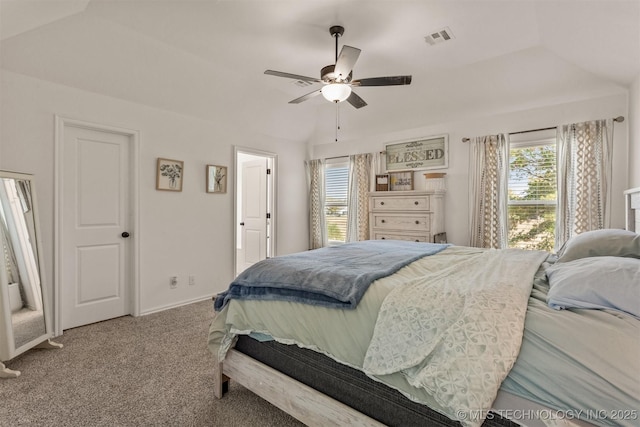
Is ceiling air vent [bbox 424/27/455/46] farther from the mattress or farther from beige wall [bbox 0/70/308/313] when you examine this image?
beige wall [bbox 0/70/308/313]

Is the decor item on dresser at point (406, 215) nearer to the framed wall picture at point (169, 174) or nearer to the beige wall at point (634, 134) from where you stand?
the beige wall at point (634, 134)

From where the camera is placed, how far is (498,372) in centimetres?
97

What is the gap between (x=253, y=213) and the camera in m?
5.28

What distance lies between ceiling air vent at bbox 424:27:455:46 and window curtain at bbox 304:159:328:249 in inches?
109

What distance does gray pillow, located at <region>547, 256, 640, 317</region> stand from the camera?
1049 millimetres

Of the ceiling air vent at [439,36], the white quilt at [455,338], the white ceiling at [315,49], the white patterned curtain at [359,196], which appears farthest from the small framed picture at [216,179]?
the white quilt at [455,338]

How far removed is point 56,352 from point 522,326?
339cm

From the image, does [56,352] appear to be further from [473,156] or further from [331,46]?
[473,156]

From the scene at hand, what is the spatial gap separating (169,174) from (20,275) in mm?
1691

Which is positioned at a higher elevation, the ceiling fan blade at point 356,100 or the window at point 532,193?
the ceiling fan blade at point 356,100

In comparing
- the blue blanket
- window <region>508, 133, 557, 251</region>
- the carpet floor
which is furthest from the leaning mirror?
window <region>508, 133, 557, 251</region>

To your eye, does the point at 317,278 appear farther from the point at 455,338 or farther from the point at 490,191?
the point at 490,191

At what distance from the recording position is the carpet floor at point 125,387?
1726 mm

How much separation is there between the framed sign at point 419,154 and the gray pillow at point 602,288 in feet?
10.1
